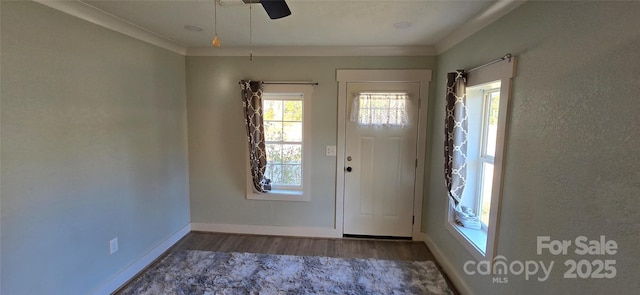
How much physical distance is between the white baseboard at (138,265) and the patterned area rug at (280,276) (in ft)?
0.25

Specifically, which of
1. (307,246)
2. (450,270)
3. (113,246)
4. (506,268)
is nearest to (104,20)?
(113,246)

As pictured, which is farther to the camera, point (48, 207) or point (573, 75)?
point (48, 207)

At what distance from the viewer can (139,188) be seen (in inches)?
96.1

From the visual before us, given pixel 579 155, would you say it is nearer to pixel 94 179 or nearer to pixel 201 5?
pixel 201 5

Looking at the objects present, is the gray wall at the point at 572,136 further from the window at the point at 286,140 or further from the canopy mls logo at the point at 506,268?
the window at the point at 286,140

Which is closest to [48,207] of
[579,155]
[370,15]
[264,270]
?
[264,270]

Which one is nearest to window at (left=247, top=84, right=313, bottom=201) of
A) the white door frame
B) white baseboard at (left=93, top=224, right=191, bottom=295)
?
the white door frame

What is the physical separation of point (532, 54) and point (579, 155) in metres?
0.61

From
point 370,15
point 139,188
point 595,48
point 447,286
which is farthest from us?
point 139,188

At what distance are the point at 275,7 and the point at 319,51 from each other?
158 centimetres

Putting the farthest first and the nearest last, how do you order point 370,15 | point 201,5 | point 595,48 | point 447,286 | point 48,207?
point 447,286
point 370,15
point 201,5
point 48,207
point 595,48

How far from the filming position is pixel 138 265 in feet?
7.98

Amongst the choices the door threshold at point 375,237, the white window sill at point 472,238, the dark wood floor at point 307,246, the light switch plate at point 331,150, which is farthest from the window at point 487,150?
the light switch plate at point 331,150

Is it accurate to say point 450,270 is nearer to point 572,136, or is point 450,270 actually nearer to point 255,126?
point 572,136
